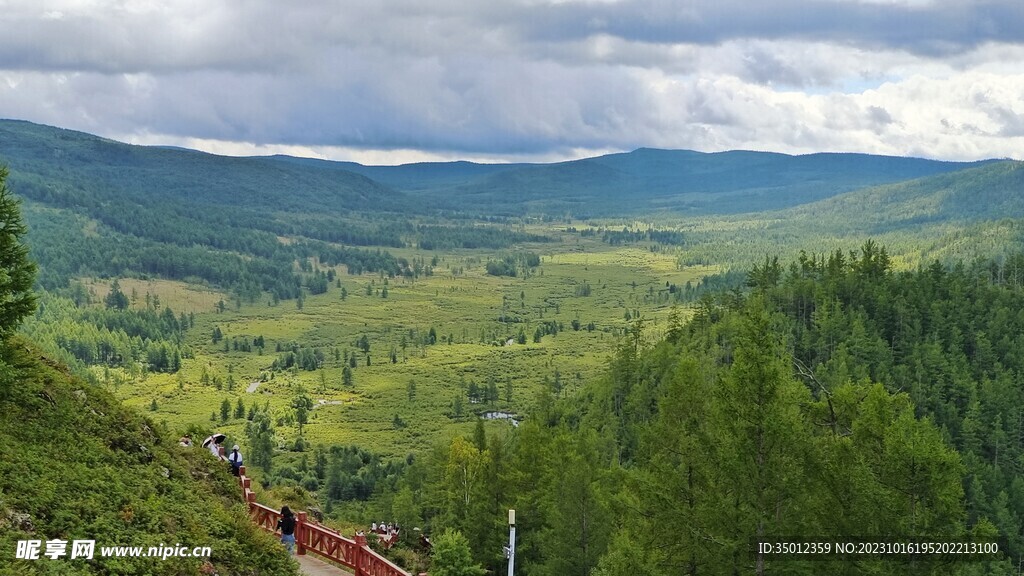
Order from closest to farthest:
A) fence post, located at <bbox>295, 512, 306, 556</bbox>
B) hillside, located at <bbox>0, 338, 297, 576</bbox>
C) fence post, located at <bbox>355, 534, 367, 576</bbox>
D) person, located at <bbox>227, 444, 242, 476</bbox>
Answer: hillside, located at <bbox>0, 338, 297, 576</bbox> → fence post, located at <bbox>355, 534, 367, 576</bbox> → fence post, located at <bbox>295, 512, 306, 556</bbox> → person, located at <bbox>227, 444, 242, 476</bbox>

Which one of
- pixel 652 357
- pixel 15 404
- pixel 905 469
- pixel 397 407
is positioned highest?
pixel 15 404

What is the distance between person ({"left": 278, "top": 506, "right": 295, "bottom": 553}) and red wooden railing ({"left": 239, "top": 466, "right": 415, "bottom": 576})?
1099 mm

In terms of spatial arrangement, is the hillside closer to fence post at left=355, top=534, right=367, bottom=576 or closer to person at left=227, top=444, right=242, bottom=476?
person at left=227, top=444, right=242, bottom=476

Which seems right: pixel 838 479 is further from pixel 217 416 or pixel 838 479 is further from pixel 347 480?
pixel 217 416

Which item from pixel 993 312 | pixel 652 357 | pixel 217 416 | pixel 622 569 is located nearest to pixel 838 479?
pixel 622 569

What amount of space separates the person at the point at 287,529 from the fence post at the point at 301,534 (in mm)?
1242

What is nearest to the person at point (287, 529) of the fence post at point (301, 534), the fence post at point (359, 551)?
the fence post at point (301, 534)

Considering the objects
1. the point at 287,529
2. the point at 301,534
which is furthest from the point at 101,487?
the point at 301,534

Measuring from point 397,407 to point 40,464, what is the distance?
16754cm

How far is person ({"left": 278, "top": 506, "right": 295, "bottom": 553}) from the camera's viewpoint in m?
34.7

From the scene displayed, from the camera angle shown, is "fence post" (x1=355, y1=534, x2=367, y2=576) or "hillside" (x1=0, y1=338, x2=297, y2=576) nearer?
"hillside" (x1=0, y1=338, x2=297, y2=576)

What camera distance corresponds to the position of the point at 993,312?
414 ft

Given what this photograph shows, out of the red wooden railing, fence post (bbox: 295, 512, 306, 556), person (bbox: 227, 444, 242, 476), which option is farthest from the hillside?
fence post (bbox: 295, 512, 306, 556)

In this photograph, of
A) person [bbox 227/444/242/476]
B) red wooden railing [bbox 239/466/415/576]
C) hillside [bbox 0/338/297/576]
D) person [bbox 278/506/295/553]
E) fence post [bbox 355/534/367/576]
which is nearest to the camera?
hillside [bbox 0/338/297/576]
